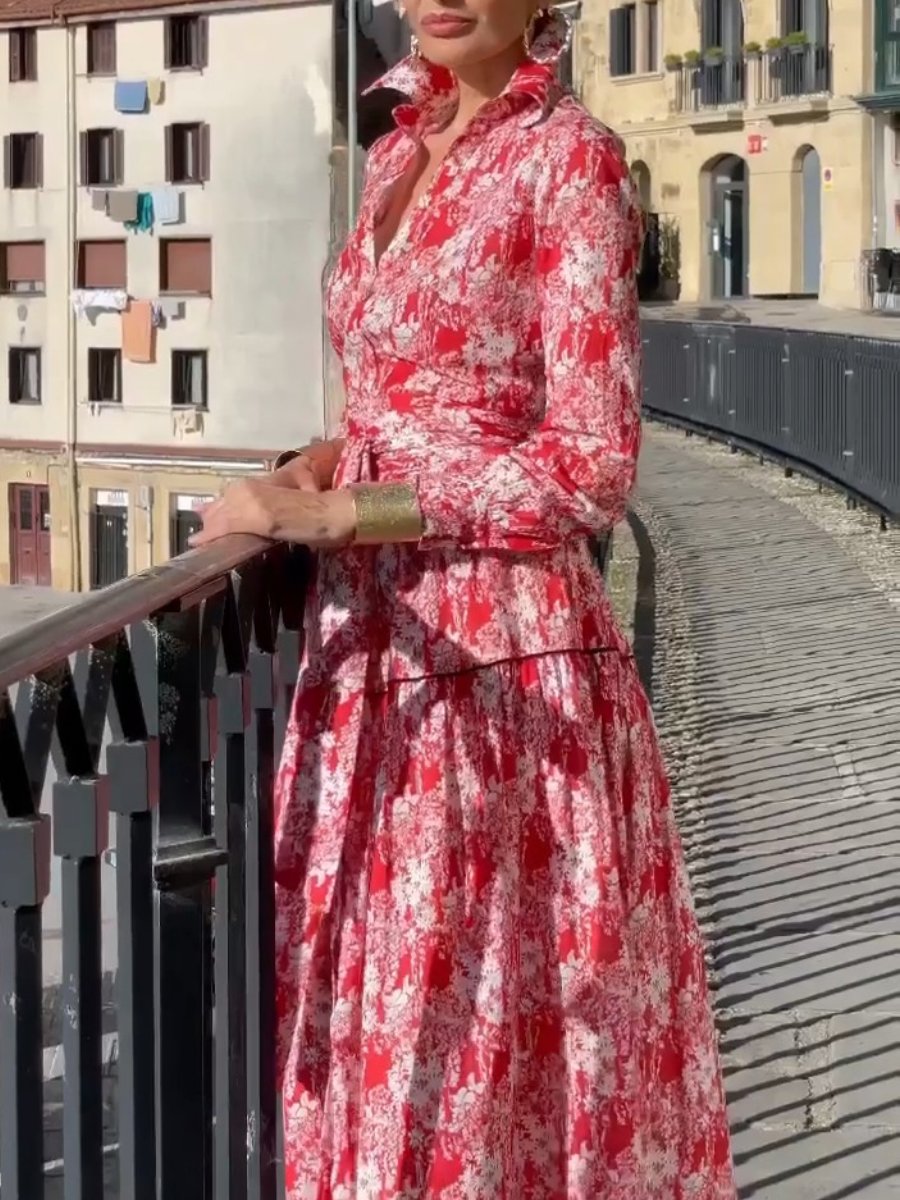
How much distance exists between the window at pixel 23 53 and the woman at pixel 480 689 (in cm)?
5601

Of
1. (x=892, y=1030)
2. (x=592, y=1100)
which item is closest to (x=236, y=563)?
(x=592, y=1100)

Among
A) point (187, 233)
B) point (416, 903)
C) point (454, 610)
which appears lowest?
point (416, 903)

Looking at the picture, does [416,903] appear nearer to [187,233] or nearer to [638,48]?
[638,48]

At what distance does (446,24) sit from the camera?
8.54 ft

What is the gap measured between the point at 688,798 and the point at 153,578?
4.44m

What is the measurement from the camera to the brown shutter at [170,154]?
5403 centimetres

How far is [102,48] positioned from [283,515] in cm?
5472

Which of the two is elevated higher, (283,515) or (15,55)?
(15,55)

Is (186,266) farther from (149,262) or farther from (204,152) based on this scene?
(204,152)

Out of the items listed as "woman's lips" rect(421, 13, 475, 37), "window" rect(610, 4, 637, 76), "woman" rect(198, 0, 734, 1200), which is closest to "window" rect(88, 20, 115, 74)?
"window" rect(610, 4, 637, 76)

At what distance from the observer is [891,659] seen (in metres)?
8.92

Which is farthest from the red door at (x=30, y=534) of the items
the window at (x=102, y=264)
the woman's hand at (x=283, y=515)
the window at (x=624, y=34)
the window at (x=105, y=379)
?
the woman's hand at (x=283, y=515)

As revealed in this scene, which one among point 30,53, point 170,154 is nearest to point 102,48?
point 30,53

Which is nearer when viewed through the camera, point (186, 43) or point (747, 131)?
point (747, 131)
